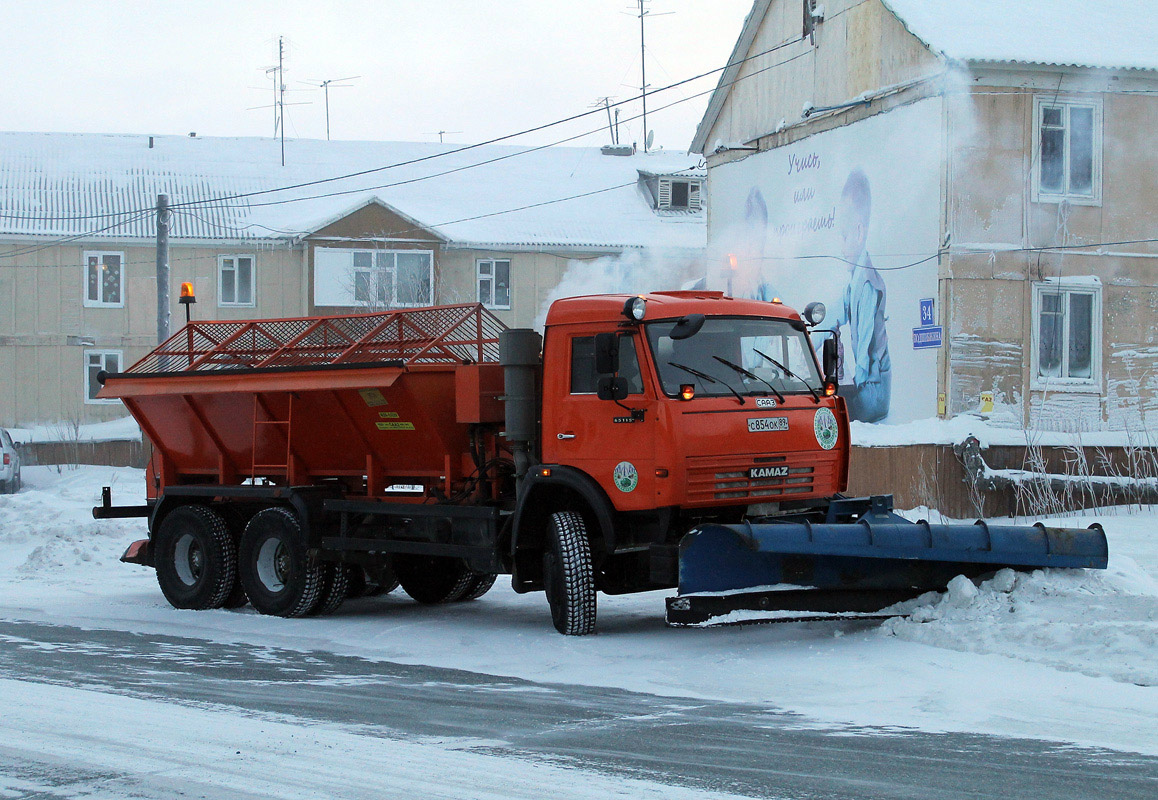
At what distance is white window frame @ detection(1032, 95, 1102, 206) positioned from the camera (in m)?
21.2

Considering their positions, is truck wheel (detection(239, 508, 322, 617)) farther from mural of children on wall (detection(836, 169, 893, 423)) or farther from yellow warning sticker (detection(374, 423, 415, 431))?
mural of children on wall (detection(836, 169, 893, 423))

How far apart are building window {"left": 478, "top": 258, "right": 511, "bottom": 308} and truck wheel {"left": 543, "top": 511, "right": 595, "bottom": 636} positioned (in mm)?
31478

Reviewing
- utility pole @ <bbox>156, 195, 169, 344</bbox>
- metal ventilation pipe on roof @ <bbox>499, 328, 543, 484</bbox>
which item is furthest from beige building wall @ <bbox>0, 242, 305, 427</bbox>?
metal ventilation pipe on roof @ <bbox>499, 328, 543, 484</bbox>

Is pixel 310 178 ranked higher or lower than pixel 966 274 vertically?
higher

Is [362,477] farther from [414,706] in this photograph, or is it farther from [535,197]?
[535,197]

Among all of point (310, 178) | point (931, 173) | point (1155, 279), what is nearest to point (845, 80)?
point (931, 173)

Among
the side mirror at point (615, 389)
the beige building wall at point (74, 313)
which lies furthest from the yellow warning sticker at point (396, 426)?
A: the beige building wall at point (74, 313)

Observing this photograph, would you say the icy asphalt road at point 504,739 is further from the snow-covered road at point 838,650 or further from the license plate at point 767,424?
the license plate at point 767,424

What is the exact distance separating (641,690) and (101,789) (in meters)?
3.60

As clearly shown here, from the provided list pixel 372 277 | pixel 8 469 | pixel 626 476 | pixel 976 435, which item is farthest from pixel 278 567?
pixel 372 277

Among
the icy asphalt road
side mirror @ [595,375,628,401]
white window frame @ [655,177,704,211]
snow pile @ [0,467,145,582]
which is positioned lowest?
snow pile @ [0,467,145,582]

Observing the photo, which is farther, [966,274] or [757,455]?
[966,274]

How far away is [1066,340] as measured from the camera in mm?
21672

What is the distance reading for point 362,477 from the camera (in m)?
12.8
